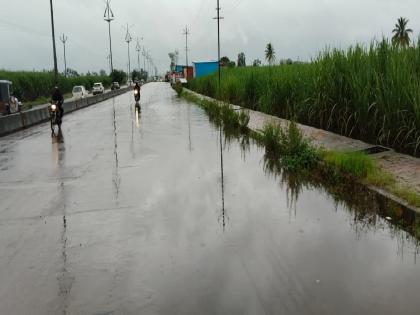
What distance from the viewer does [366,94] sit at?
11742 mm

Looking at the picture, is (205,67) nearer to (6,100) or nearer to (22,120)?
(6,100)

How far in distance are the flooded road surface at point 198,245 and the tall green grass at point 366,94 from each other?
2916mm

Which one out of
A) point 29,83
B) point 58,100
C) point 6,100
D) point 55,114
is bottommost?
point 55,114

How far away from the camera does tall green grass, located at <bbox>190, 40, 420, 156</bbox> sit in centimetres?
1064

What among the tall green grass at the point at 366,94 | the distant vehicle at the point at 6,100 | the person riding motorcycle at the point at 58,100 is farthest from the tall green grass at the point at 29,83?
the tall green grass at the point at 366,94

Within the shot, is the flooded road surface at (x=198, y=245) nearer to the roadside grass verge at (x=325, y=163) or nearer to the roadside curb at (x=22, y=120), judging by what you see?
the roadside grass verge at (x=325, y=163)

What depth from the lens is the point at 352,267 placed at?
5176mm

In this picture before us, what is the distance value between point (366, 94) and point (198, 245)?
7480 millimetres

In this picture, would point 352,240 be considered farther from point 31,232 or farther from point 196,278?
point 31,232

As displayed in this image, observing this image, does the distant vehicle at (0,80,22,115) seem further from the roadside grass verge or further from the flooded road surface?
the flooded road surface

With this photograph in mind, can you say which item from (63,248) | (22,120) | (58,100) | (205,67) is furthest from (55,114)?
(205,67)

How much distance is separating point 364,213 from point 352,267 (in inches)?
89.5

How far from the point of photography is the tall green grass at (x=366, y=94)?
34.9 feet

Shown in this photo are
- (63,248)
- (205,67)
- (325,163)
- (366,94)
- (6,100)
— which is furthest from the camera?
(205,67)
